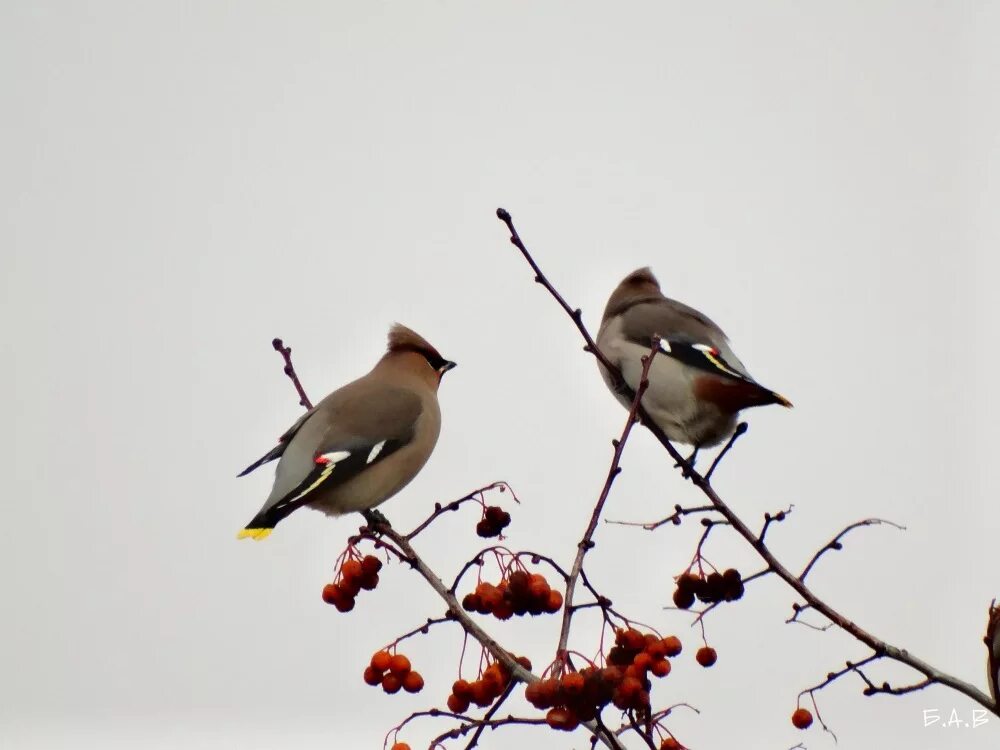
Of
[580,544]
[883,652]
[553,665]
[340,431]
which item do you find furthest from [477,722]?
[340,431]

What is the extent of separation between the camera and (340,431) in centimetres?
425

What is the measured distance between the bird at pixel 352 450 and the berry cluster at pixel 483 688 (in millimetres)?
1307

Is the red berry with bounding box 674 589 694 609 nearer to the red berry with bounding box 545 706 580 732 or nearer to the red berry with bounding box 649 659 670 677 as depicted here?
the red berry with bounding box 649 659 670 677

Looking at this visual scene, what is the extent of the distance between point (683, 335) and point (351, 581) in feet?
6.80

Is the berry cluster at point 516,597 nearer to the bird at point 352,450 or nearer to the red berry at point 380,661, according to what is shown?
the red berry at point 380,661

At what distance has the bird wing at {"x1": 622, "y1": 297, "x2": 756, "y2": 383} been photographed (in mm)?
4480

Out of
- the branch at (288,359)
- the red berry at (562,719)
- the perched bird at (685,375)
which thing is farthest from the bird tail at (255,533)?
the red berry at (562,719)

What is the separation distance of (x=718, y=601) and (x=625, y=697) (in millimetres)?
761

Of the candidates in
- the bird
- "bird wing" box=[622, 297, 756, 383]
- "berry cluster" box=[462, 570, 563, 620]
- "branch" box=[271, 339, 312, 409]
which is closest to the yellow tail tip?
the bird

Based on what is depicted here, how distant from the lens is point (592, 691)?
2.10 m

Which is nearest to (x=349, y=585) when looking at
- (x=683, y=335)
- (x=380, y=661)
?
(x=380, y=661)

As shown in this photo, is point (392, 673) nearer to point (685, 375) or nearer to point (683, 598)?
point (683, 598)

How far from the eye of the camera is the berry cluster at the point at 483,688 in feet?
8.32

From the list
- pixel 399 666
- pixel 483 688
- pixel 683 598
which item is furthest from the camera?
pixel 683 598
